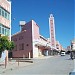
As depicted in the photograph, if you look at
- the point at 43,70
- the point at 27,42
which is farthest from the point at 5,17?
the point at 27,42

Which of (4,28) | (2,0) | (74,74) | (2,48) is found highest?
(2,0)

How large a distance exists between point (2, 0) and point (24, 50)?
3826 cm

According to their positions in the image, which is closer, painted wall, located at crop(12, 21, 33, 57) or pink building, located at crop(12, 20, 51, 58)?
pink building, located at crop(12, 20, 51, 58)

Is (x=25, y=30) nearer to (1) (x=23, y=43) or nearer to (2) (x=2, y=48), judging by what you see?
(1) (x=23, y=43)

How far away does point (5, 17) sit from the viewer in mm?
42125

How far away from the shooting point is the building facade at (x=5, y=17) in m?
39.9

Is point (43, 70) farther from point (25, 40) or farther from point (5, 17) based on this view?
point (25, 40)

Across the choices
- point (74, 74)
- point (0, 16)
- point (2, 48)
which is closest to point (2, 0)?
point (0, 16)

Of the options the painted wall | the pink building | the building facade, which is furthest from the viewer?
the painted wall

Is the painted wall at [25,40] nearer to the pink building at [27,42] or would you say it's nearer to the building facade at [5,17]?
the pink building at [27,42]

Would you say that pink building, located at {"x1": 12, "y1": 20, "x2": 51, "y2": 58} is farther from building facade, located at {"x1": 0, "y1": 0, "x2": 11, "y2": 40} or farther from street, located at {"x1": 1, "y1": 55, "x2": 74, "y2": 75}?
street, located at {"x1": 1, "y1": 55, "x2": 74, "y2": 75}

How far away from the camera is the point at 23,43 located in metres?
78.7

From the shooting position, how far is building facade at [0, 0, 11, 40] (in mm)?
39906

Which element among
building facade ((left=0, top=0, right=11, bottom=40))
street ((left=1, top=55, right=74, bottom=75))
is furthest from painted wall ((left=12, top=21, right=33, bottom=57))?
street ((left=1, top=55, right=74, bottom=75))
